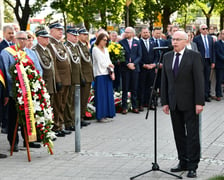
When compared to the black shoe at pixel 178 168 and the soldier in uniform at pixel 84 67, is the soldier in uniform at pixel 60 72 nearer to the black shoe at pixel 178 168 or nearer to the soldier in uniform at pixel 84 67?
the soldier in uniform at pixel 84 67

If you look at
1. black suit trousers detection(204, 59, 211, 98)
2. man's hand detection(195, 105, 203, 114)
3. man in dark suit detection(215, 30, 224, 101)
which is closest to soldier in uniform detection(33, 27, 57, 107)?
man's hand detection(195, 105, 203, 114)

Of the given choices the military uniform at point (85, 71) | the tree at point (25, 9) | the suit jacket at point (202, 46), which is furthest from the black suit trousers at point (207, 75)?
the tree at point (25, 9)

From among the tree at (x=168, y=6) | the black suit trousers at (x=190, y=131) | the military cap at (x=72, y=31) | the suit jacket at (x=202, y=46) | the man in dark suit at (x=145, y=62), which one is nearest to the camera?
the black suit trousers at (x=190, y=131)

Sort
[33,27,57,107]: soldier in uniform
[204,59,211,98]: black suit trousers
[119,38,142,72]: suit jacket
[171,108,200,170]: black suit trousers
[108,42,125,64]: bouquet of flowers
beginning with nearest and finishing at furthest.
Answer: [171,108,200,170]: black suit trousers < [33,27,57,107]: soldier in uniform < [108,42,125,64]: bouquet of flowers < [119,38,142,72]: suit jacket < [204,59,211,98]: black suit trousers

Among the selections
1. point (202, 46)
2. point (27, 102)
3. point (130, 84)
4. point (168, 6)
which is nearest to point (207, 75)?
point (202, 46)

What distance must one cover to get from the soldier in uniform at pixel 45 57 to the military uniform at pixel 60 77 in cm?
36

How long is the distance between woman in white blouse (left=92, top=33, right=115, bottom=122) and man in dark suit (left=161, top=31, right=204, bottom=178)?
5.04 m

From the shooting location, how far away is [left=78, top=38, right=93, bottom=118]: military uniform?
12.2m

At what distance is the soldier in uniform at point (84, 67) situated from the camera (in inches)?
480

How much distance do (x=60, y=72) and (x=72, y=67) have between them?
0.68 m

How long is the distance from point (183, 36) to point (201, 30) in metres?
9.15

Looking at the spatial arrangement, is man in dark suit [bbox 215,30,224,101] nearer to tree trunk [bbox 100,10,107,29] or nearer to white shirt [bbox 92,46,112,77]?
white shirt [bbox 92,46,112,77]

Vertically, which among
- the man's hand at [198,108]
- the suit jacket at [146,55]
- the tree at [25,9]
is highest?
the tree at [25,9]

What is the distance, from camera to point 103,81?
12930mm
